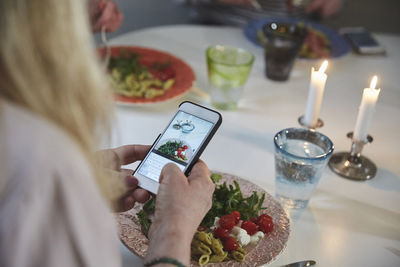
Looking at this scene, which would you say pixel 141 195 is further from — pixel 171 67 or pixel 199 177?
pixel 171 67

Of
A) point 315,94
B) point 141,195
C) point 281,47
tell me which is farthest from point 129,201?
point 281,47

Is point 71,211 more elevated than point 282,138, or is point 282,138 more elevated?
point 71,211

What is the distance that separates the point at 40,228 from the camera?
1.50ft

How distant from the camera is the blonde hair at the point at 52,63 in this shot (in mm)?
449

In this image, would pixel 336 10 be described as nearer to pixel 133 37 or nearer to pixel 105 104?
pixel 133 37

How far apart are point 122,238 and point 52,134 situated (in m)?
0.40

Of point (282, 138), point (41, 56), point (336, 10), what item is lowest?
point (336, 10)

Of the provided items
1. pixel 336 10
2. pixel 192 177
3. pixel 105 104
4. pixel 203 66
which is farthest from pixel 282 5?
pixel 105 104

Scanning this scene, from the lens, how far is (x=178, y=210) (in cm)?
74

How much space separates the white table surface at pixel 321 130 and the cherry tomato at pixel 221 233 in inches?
4.2

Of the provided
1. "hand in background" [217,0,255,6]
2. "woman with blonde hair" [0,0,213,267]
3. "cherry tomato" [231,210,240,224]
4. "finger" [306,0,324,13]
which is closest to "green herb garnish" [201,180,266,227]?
"cherry tomato" [231,210,240,224]

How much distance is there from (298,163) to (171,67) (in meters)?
0.66

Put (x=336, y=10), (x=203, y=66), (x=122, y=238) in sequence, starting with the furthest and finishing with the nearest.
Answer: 1. (x=336, y=10)
2. (x=203, y=66)
3. (x=122, y=238)

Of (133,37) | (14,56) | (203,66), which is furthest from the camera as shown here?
(133,37)
